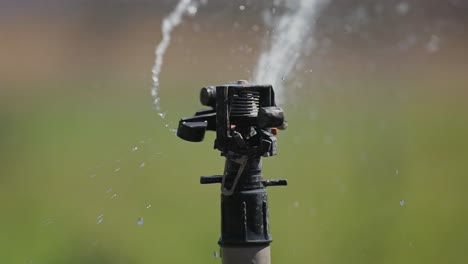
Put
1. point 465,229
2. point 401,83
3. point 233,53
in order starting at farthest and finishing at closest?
1. point 465,229
2. point 401,83
3. point 233,53

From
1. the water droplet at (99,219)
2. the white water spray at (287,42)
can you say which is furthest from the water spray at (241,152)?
the water droplet at (99,219)

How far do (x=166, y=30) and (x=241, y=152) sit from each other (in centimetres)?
67

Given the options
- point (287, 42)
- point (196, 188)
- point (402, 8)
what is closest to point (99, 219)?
point (196, 188)

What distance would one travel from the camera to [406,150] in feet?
6.36

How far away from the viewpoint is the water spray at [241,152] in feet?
4.01

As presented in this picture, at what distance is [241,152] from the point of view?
1.23 m

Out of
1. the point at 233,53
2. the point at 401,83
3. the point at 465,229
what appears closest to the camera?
the point at 233,53

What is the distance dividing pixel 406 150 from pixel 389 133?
0.05 m

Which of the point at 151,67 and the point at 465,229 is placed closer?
the point at 151,67

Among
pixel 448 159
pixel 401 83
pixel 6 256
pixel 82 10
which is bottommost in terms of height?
pixel 6 256

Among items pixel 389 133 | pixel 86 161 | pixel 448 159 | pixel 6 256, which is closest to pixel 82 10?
pixel 86 161

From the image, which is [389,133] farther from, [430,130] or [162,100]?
[162,100]

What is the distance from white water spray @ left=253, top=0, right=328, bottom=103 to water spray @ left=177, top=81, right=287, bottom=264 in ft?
0.38

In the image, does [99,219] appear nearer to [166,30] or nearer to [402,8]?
[166,30]
